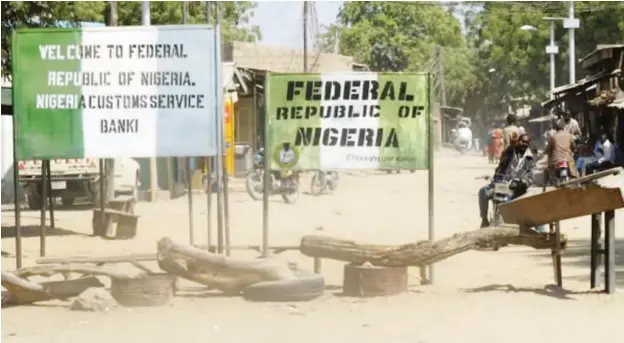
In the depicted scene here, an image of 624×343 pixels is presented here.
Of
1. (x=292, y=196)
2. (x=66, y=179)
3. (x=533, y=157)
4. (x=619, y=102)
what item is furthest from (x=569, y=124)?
(x=66, y=179)

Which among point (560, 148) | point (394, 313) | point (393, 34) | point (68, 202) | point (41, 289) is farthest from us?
point (393, 34)

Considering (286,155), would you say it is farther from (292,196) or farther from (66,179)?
(292,196)

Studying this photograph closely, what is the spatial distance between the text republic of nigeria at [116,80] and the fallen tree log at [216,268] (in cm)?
134

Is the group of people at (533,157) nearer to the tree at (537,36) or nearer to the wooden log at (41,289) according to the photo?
the wooden log at (41,289)

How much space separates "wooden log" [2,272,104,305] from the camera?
9992 mm

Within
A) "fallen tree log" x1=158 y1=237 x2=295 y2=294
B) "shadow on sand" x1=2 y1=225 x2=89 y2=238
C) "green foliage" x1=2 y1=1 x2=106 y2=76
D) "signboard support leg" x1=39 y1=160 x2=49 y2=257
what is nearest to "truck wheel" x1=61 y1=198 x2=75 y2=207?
"shadow on sand" x1=2 y1=225 x2=89 y2=238

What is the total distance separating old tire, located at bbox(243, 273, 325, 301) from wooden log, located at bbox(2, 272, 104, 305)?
1428 millimetres

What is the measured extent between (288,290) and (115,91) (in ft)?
8.14

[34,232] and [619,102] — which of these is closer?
[34,232]

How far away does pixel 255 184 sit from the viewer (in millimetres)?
24594

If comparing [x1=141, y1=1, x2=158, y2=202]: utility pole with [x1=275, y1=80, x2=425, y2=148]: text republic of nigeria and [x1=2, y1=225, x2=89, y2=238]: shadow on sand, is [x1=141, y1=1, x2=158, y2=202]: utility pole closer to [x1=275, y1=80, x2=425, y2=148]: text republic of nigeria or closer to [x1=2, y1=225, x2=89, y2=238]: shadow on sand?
[x1=2, y1=225, x2=89, y2=238]: shadow on sand

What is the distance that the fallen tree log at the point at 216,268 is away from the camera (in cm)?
1015

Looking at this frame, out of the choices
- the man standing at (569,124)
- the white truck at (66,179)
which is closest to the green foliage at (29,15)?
the white truck at (66,179)

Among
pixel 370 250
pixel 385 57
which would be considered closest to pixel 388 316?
pixel 370 250
